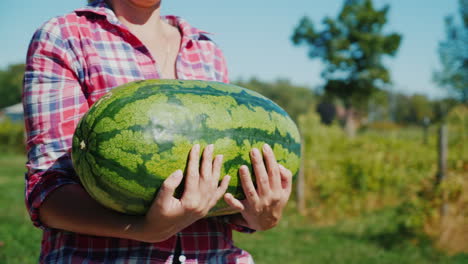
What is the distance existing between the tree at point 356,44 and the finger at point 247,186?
3246 cm

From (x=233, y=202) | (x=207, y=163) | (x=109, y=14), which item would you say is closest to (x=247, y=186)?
(x=233, y=202)

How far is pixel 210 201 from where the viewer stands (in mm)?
1511

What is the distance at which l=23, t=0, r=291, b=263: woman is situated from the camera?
4.85 ft

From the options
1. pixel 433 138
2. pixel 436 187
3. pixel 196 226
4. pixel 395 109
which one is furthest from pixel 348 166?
pixel 395 109

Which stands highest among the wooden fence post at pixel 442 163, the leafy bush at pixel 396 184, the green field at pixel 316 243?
the wooden fence post at pixel 442 163

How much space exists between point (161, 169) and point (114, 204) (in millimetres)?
198

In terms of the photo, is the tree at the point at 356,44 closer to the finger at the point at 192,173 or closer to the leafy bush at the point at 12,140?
the leafy bush at the point at 12,140

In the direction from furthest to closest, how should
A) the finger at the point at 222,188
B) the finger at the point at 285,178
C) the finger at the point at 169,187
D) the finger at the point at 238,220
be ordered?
the finger at the point at 238,220
the finger at the point at 285,178
the finger at the point at 222,188
the finger at the point at 169,187

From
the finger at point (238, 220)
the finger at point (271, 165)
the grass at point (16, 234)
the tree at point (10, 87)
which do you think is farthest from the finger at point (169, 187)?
the tree at point (10, 87)

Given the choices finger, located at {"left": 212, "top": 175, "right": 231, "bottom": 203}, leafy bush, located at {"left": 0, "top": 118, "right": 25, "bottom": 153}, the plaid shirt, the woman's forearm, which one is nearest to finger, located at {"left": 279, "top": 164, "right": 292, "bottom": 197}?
finger, located at {"left": 212, "top": 175, "right": 231, "bottom": 203}

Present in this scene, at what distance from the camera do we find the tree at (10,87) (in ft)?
225

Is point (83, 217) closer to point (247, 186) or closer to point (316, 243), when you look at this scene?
point (247, 186)

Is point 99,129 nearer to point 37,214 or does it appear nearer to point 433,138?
point 37,214

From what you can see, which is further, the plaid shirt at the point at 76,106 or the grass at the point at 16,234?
the grass at the point at 16,234
